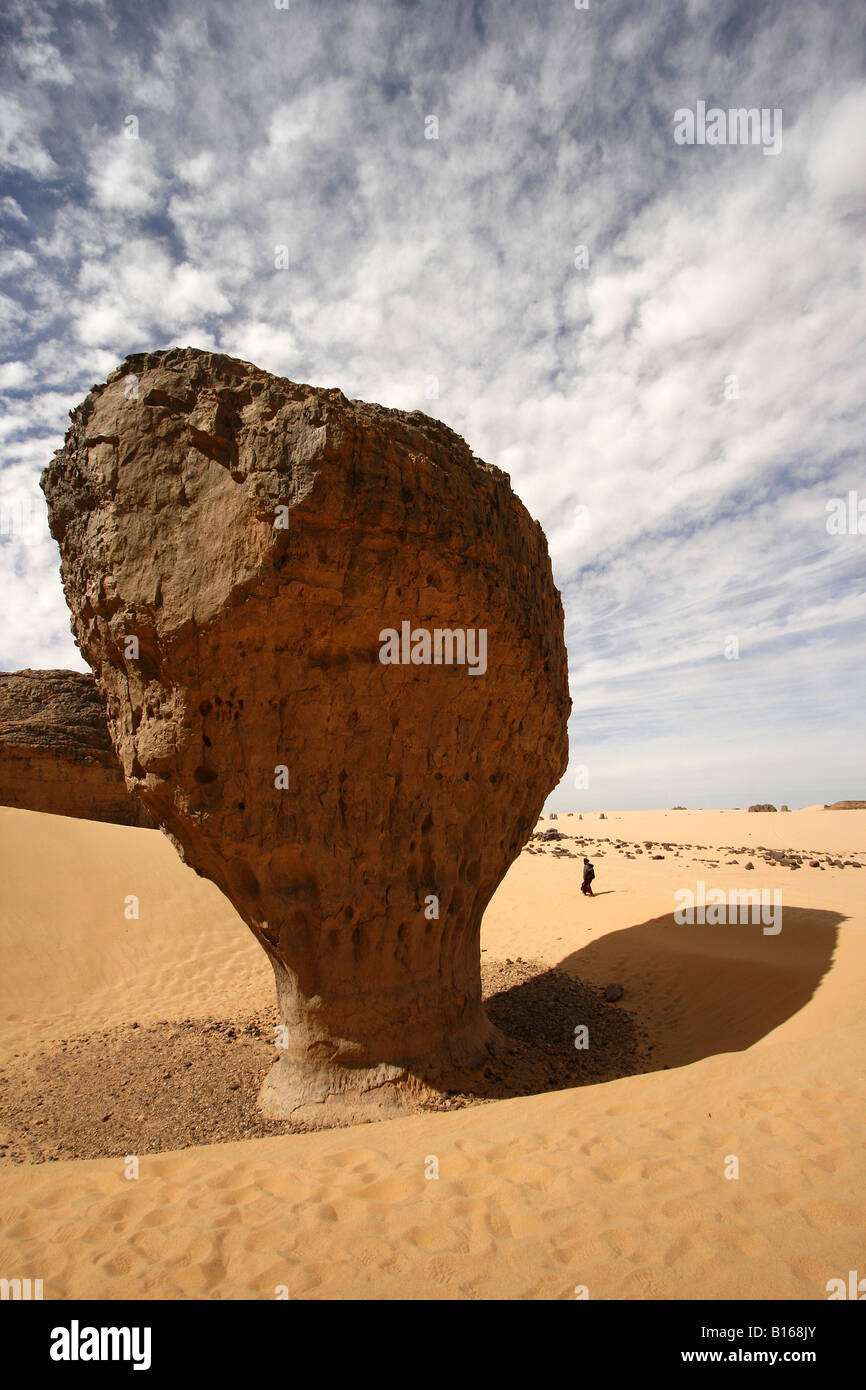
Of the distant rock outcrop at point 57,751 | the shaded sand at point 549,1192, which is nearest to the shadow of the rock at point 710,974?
the shaded sand at point 549,1192

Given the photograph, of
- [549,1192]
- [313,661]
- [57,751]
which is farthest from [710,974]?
[57,751]

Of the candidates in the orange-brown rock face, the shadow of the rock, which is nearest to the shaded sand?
the shadow of the rock

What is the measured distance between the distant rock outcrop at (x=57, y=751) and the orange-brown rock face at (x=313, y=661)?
40.1 feet

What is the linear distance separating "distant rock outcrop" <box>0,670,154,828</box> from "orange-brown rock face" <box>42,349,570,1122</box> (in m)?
12.2

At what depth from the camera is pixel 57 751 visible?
57.3 ft

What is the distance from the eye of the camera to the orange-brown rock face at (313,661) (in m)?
5.39

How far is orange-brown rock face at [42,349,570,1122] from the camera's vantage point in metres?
5.39

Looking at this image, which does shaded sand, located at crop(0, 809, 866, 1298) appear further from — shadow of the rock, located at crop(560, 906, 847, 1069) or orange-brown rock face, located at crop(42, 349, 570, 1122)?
orange-brown rock face, located at crop(42, 349, 570, 1122)

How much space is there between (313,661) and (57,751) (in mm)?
14596

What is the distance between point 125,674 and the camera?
239 inches

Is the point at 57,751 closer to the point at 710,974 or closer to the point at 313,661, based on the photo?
the point at 313,661
